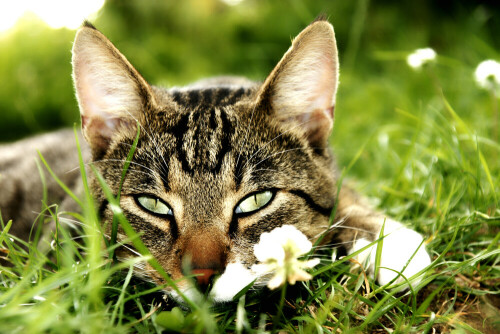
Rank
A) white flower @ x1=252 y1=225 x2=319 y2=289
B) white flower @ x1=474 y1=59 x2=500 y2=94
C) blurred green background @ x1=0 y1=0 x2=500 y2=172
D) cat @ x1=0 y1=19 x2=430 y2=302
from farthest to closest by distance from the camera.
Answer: blurred green background @ x1=0 y1=0 x2=500 y2=172
white flower @ x1=474 y1=59 x2=500 y2=94
cat @ x1=0 y1=19 x2=430 y2=302
white flower @ x1=252 y1=225 x2=319 y2=289

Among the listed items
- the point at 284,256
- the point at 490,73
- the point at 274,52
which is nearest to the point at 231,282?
the point at 284,256

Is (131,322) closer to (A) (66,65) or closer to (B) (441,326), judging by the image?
(B) (441,326)

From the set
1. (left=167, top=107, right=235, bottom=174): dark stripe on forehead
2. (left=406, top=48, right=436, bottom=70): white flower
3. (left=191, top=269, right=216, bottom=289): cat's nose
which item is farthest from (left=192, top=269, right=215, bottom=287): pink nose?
(left=406, top=48, right=436, bottom=70): white flower

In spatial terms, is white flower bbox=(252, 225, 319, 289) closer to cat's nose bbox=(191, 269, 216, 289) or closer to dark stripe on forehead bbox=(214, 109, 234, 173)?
cat's nose bbox=(191, 269, 216, 289)

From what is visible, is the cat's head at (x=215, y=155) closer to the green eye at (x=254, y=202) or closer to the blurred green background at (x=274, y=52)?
the green eye at (x=254, y=202)

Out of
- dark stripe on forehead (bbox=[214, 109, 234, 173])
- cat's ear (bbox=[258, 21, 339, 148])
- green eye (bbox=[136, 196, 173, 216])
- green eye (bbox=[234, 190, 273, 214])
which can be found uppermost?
cat's ear (bbox=[258, 21, 339, 148])

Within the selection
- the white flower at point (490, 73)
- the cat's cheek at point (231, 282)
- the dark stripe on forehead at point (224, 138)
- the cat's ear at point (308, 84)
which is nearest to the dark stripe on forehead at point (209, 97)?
the dark stripe on forehead at point (224, 138)
